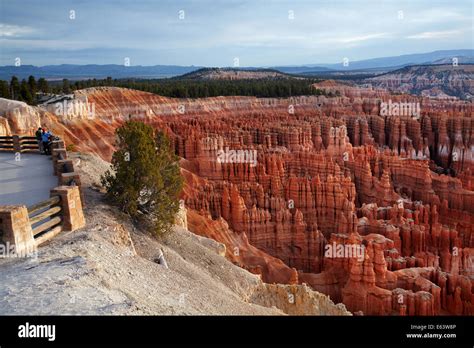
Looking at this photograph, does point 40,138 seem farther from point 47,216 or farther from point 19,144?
point 47,216

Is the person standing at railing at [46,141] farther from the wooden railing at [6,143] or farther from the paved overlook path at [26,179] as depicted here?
the wooden railing at [6,143]

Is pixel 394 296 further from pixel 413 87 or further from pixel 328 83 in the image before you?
pixel 413 87

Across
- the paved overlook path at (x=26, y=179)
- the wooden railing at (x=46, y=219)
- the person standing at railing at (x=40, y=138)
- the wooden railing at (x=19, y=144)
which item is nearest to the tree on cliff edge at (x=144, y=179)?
the paved overlook path at (x=26, y=179)

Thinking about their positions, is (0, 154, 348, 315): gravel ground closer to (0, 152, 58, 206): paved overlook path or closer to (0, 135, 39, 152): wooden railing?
(0, 152, 58, 206): paved overlook path

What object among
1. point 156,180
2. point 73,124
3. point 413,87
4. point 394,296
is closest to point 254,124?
point 73,124

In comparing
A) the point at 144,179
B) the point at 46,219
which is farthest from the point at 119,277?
the point at 144,179
